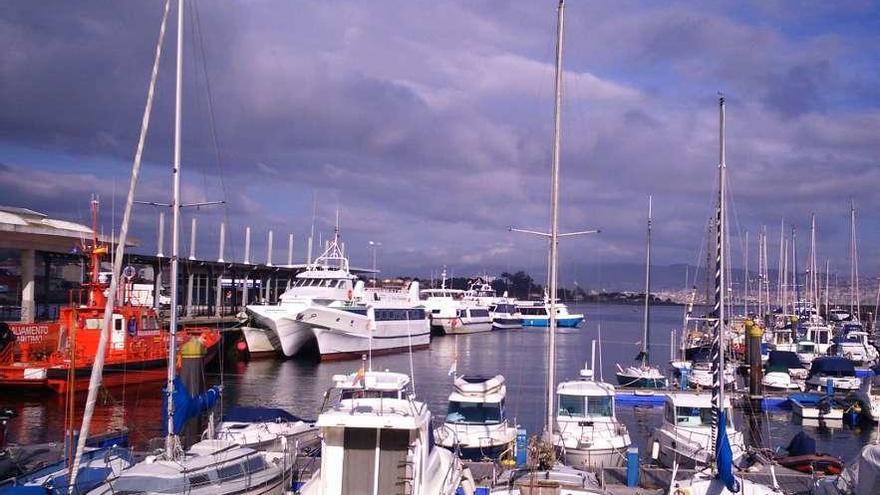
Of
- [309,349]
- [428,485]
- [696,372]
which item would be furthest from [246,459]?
[309,349]

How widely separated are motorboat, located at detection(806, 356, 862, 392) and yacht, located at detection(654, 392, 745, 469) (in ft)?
67.0

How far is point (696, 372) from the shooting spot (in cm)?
4344

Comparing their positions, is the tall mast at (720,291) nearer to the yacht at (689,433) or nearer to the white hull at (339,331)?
the yacht at (689,433)

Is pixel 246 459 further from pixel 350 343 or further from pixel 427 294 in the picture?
pixel 427 294

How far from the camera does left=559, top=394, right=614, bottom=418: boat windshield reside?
80.6ft

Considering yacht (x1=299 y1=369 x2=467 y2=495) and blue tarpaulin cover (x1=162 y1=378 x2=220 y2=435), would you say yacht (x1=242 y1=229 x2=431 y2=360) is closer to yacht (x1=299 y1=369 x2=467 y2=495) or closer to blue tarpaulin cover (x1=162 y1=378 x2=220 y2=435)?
blue tarpaulin cover (x1=162 y1=378 x2=220 y2=435)

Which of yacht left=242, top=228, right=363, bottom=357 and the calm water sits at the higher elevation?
yacht left=242, top=228, right=363, bottom=357

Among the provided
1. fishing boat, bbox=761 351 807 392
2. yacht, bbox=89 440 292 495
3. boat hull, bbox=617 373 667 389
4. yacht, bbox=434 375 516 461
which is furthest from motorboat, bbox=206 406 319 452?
fishing boat, bbox=761 351 807 392

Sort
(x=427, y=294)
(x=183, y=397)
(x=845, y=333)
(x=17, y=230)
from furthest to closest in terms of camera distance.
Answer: (x=427, y=294) → (x=845, y=333) → (x=17, y=230) → (x=183, y=397)

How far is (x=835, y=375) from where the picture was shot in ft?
140

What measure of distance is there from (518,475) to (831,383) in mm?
29673

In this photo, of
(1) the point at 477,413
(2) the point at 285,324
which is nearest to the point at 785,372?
(1) the point at 477,413

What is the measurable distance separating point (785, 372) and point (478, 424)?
28.9 m

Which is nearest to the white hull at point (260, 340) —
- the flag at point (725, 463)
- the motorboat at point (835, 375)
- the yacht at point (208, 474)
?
the motorboat at point (835, 375)
